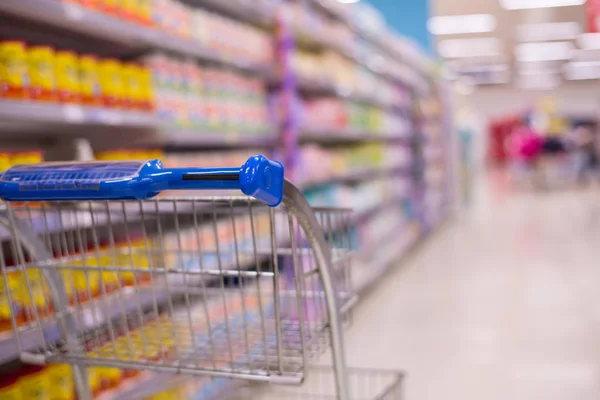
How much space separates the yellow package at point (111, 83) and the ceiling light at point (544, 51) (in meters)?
15.5

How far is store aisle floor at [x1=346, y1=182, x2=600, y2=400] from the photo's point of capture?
2.69m

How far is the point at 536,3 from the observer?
1055 centimetres

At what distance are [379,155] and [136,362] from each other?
15.4 ft

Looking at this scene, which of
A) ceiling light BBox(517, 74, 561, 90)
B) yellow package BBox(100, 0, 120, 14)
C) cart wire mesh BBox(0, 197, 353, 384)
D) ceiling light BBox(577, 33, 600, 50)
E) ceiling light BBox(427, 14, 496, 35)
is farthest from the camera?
ceiling light BBox(517, 74, 561, 90)

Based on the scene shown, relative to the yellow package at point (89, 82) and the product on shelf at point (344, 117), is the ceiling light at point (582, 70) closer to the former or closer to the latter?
the product on shelf at point (344, 117)

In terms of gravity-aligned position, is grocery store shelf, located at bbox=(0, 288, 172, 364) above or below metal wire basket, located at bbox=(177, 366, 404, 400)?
above

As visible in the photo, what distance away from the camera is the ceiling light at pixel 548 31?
12750 millimetres

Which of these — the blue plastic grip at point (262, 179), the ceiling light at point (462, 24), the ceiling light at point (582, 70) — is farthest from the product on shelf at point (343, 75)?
the ceiling light at point (582, 70)

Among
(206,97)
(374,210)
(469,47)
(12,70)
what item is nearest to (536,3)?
(469,47)

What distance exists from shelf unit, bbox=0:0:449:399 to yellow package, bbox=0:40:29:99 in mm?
64

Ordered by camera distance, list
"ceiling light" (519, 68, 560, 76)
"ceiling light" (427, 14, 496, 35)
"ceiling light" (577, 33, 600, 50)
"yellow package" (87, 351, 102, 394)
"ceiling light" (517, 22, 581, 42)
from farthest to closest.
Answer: "ceiling light" (519, 68, 560, 76) → "ceiling light" (577, 33, 600, 50) → "ceiling light" (517, 22, 581, 42) → "ceiling light" (427, 14, 496, 35) → "yellow package" (87, 351, 102, 394)

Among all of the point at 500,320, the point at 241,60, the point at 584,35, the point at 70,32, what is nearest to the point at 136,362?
the point at 70,32

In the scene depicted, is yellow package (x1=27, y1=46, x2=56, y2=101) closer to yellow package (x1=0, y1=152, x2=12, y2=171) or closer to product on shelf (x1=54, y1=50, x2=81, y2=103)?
product on shelf (x1=54, y1=50, x2=81, y2=103)

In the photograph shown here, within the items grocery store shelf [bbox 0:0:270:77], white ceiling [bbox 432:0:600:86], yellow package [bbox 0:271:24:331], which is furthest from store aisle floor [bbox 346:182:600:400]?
white ceiling [bbox 432:0:600:86]
